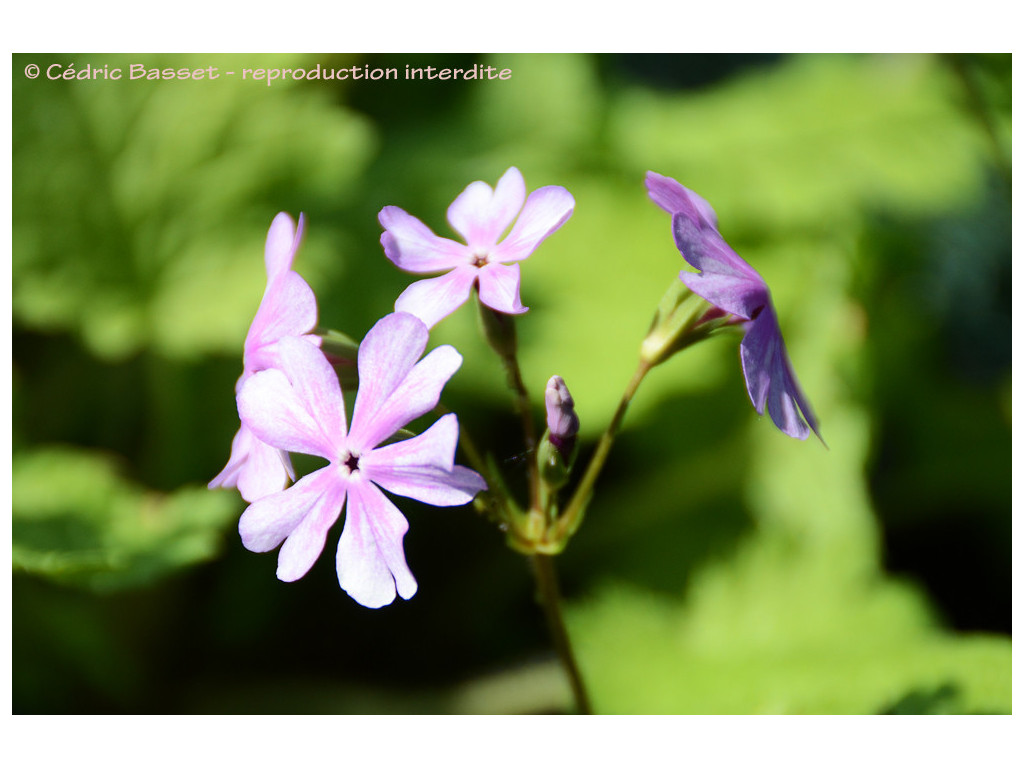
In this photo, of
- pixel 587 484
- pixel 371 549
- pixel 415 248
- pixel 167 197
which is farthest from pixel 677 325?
pixel 167 197

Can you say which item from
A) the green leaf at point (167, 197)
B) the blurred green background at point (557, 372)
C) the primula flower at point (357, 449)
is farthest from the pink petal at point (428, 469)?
the green leaf at point (167, 197)

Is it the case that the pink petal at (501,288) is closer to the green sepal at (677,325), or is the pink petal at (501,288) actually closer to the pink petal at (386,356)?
the pink petal at (386,356)

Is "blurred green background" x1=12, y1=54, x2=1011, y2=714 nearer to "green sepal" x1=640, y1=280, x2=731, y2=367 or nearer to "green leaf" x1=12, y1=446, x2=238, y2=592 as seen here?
"green leaf" x1=12, y1=446, x2=238, y2=592

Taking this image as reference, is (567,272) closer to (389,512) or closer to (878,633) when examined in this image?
(878,633)

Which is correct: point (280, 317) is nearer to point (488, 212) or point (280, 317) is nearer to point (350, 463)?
point (350, 463)

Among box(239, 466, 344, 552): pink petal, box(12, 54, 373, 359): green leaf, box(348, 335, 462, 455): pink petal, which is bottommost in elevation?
box(239, 466, 344, 552): pink petal

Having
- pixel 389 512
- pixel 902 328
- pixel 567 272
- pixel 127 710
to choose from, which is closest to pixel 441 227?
pixel 567 272

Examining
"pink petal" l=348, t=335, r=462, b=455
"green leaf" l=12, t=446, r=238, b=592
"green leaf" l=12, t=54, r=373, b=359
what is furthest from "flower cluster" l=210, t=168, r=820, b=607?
"green leaf" l=12, t=54, r=373, b=359
